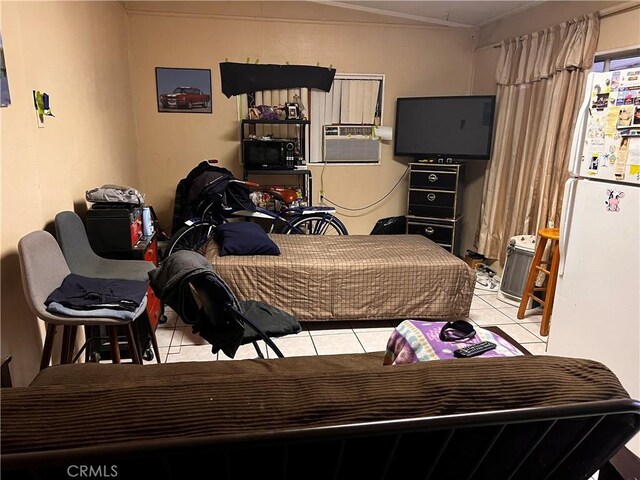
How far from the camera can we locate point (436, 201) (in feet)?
15.2

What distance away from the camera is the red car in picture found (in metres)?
4.53

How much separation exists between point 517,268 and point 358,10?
127 inches

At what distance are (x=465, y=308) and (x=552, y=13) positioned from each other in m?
2.71

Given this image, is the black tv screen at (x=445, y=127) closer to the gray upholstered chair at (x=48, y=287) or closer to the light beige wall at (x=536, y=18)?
the light beige wall at (x=536, y=18)

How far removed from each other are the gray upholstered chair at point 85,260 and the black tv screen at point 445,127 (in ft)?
11.0

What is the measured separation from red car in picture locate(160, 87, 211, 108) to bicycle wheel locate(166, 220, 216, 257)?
1.52 meters

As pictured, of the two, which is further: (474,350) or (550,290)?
(550,290)

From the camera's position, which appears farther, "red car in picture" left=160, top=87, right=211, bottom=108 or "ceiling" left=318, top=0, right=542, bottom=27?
"red car in picture" left=160, top=87, right=211, bottom=108

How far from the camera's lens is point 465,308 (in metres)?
3.25

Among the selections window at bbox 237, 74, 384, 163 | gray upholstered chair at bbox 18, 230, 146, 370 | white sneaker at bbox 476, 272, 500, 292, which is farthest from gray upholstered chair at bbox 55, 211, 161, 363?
white sneaker at bbox 476, 272, 500, 292

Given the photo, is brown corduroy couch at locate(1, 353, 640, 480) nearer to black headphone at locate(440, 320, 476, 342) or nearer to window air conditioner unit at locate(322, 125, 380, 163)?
black headphone at locate(440, 320, 476, 342)

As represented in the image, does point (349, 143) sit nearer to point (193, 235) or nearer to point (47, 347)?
point (193, 235)

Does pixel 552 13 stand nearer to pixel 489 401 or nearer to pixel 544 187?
pixel 544 187

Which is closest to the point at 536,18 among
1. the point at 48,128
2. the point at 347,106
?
the point at 347,106
